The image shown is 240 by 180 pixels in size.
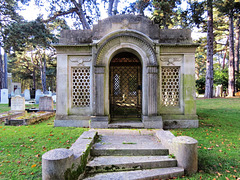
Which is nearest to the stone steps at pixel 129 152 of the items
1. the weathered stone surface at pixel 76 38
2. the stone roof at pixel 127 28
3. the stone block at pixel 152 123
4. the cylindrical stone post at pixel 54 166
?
the cylindrical stone post at pixel 54 166

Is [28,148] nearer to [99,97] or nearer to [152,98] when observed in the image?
[99,97]

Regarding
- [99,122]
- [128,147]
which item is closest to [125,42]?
[99,122]

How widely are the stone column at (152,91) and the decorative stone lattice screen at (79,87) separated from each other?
257 centimetres

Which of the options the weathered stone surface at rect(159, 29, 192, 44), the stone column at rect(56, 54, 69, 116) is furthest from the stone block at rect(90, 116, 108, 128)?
the weathered stone surface at rect(159, 29, 192, 44)

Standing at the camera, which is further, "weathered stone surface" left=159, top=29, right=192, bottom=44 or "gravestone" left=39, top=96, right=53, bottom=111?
"gravestone" left=39, top=96, right=53, bottom=111

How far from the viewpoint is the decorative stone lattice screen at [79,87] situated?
6980 millimetres

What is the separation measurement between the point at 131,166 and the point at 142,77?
4075 millimetres

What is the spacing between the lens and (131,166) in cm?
343

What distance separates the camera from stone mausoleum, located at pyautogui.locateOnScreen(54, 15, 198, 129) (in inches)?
251

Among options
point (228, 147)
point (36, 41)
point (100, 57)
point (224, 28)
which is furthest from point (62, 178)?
point (224, 28)

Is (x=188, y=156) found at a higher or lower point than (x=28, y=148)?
higher

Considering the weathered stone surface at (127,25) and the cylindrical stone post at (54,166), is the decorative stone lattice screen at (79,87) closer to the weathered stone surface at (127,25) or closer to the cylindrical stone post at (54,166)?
the weathered stone surface at (127,25)

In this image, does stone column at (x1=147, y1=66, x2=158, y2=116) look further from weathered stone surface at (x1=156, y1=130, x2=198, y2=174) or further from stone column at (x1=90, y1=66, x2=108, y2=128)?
weathered stone surface at (x1=156, y1=130, x2=198, y2=174)

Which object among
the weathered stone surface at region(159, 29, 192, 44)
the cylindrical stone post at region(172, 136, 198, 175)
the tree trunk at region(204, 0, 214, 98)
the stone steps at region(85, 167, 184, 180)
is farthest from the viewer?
the tree trunk at region(204, 0, 214, 98)
